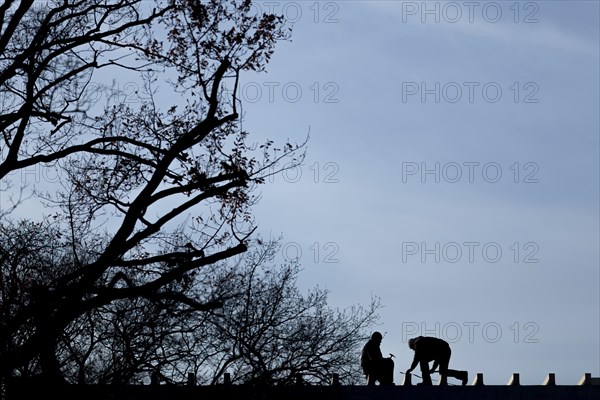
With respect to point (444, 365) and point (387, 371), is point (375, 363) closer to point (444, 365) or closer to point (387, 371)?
point (387, 371)

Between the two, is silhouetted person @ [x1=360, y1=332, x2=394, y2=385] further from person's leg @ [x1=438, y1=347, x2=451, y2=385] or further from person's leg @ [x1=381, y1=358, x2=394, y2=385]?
person's leg @ [x1=438, y1=347, x2=451, y2=385]

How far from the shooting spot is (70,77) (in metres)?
24.6

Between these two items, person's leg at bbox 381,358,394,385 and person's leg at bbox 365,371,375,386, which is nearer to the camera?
person's leg at bbox 365,371,375,386

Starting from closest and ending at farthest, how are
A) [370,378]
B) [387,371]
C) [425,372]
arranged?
[370,378], [387,371], [425,372]

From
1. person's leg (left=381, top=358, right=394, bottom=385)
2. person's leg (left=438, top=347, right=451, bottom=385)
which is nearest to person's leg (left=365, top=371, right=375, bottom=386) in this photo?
person's leg (left=381, top=358, right=394, bottom=385)

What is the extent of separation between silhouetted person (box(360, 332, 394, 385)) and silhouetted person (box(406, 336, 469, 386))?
655mm

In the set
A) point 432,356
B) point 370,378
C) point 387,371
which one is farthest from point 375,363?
point 432,356

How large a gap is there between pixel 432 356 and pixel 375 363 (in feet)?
5.15

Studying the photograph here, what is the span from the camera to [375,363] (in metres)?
29.5

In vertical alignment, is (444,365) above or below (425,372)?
above

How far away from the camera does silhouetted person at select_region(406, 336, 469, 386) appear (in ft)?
99.2

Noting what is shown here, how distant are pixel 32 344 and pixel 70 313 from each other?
0.74m

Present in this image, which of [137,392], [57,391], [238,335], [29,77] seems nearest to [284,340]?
[238,335]

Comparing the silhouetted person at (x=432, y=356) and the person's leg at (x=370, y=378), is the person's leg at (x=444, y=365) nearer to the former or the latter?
the silhouetted person at (x=432, y=356)
